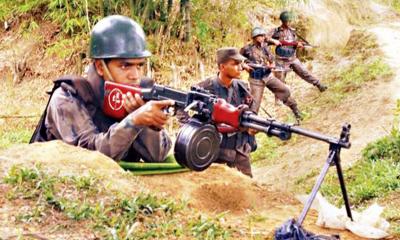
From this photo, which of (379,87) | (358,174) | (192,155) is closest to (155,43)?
(379,87)

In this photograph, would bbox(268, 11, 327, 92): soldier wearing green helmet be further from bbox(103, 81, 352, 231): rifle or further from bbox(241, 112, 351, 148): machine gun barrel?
bbox(241, 112, 351, 148): machine gun barrel

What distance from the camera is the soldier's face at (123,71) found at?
447 centimetres

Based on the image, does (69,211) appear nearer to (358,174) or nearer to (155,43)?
(358,174)

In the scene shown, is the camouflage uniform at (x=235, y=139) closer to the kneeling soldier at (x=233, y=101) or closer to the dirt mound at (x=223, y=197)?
the kneeling soldier at (x=233, y=101)

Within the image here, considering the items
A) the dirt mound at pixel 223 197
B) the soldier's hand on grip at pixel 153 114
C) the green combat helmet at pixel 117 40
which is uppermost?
the green combat helmet at pixel 117 40

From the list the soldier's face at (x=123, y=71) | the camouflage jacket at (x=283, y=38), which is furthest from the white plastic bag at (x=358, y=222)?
the camouflage jacket at (x=283, y=38)

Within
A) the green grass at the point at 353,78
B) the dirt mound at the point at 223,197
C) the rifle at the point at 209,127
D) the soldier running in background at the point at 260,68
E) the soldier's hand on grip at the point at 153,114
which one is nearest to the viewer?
the rifle at the point at 209,127

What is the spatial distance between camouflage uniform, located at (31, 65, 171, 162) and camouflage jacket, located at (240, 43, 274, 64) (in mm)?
6529

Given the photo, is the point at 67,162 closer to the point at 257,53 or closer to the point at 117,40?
the point at 117,40

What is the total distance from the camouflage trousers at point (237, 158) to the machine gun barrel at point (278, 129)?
9.77 ft

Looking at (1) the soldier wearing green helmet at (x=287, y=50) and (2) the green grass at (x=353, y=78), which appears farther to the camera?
(1) the soldier wearing green helmet at (x=287, y=50)

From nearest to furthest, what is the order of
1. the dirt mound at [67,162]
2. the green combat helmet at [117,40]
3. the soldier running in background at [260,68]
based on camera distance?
the dirt mound at [67,162], the green combat helmet at [117,40], the soldier running in background at [260,68]

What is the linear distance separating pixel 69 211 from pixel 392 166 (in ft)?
13.6

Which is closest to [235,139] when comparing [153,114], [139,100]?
[139,100]
